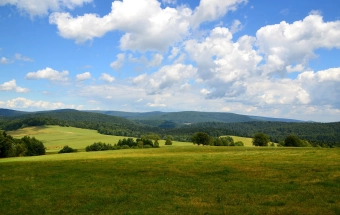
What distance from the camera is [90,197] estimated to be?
19781 millimetres

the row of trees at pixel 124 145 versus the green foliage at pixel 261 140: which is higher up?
the green foliage at pixel 261 140

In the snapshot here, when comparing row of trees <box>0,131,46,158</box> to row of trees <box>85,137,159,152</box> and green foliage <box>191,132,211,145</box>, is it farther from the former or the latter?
green foliage <box>191,132,211,145</box>

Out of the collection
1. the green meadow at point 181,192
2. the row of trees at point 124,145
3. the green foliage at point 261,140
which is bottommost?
the row of trees at point 124,145

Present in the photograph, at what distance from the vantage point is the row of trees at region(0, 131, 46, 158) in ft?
302

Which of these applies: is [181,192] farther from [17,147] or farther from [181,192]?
[17,147]

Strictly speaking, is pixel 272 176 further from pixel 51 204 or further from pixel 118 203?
pixel 51 204

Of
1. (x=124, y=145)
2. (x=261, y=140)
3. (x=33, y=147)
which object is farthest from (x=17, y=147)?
(x=261, y=140)

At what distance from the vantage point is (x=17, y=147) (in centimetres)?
9988

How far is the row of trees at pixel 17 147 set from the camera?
302 ft

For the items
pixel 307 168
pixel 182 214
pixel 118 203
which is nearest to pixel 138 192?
pixel 118 203

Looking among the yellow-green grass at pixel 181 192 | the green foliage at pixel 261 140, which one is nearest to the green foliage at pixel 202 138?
the green foliage at pixel 261 140

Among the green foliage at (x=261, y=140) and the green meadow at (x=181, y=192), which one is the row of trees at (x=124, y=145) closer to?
the green foliage at (x=261, y=140)

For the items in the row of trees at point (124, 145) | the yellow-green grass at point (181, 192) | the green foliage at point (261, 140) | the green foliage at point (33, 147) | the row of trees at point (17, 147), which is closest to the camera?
the yellow-green grass at point (181, 192)

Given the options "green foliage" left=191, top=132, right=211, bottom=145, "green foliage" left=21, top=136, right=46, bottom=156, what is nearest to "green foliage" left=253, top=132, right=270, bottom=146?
Result: "green foliage" left=191, top=132, right=211, bottom=145
